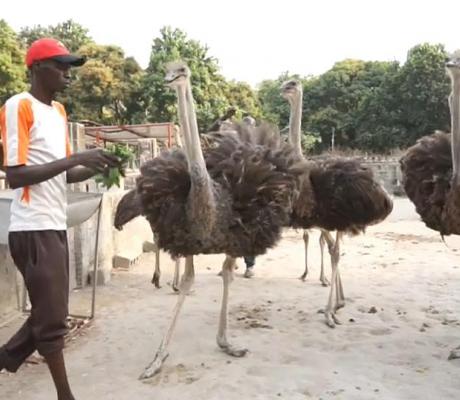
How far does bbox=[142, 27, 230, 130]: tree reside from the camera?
2278 centimetres

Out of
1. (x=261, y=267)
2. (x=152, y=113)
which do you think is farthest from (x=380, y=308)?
(x=152, y=113)

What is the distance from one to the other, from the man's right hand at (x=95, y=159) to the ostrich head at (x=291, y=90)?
3.72 metres

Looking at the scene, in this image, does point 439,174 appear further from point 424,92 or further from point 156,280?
point 424,92

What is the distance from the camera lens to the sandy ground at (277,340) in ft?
12.1

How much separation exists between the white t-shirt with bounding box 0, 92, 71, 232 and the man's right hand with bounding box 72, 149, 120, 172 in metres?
0.17

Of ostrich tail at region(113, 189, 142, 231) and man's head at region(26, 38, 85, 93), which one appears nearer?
man's head at region(26, 38, 85, 93)

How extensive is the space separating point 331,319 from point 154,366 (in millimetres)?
1779

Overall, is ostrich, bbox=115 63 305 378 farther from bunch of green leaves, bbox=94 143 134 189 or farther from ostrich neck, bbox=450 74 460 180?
ostrich neck, bbox=450 74 460 180

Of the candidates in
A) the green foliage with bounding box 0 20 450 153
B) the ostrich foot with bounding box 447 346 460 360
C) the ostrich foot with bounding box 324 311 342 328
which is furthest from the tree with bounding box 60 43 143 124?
the ostrich foot with bounding box 447 346 460 360

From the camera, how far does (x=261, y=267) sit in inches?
302

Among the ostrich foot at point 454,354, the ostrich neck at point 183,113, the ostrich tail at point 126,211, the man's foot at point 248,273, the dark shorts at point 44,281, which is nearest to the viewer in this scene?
the dark shorts at point 44,281

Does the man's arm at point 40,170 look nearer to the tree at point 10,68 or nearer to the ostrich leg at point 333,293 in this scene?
the ostrich leg at point 333,293

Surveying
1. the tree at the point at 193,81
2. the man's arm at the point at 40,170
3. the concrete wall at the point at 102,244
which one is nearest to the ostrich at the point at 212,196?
the man's arm at the point at 40,170

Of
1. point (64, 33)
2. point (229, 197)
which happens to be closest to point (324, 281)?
point (229, 197)
